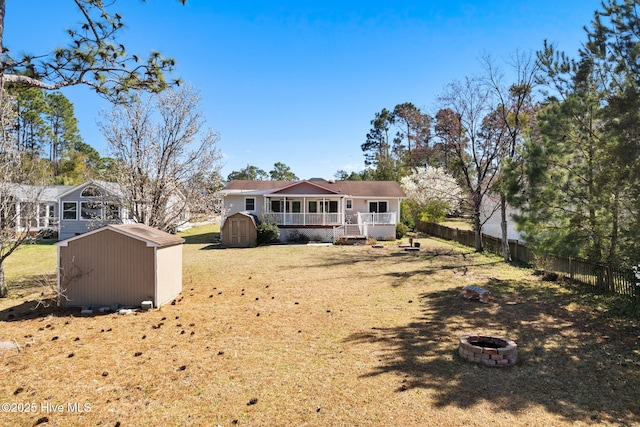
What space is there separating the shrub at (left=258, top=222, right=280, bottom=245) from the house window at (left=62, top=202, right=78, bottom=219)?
48.3ft

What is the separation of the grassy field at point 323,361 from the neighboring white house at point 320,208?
13.1m

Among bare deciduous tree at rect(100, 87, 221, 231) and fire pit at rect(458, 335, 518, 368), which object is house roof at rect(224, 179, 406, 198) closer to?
bare deciduous tree at rect(100, 87, 221, 231)

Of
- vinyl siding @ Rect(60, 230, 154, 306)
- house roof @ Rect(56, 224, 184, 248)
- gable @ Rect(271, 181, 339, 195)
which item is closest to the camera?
house roof @ Rect(56, 224, 184, 248)

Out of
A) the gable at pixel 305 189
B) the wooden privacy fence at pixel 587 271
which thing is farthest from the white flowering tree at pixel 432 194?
the wooden privacy fence at pixel 587 271

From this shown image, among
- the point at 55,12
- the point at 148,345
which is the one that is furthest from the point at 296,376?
the point at 55,12

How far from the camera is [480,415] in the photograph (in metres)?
4.02

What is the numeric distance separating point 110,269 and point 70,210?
22.0m

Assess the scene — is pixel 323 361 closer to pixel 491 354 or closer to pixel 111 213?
pixel 491 354

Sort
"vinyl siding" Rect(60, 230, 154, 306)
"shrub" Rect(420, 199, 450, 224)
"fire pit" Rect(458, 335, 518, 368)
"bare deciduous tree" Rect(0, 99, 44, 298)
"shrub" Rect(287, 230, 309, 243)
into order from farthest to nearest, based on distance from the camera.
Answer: "shrub" Rect(420, 199, 450, 224) → "shrub" Rect(287, 230, 309, 243) → "bare deciduous tree" Rect(0, 99, 44, 298) → "vinyl siding" Rect(60, 230, 154, 306) → "fire pit" Rect(458, 335, 518, 368)

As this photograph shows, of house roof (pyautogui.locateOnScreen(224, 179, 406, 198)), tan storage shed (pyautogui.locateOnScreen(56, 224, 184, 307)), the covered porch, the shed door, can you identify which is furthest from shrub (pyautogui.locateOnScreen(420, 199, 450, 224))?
tan storage shed (pyautogui.locateOnScreen(56, 224, 184, 307))

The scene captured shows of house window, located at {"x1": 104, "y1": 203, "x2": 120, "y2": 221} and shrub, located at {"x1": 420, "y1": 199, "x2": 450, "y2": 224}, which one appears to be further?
shrub, located at {"x1": 420, "y1": 199, "x2": 450, "y2": 224}

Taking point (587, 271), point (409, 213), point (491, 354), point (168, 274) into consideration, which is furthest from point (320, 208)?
point (491, 354)

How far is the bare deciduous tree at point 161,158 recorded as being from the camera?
40.6ft

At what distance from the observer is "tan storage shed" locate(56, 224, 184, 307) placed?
8.41m
